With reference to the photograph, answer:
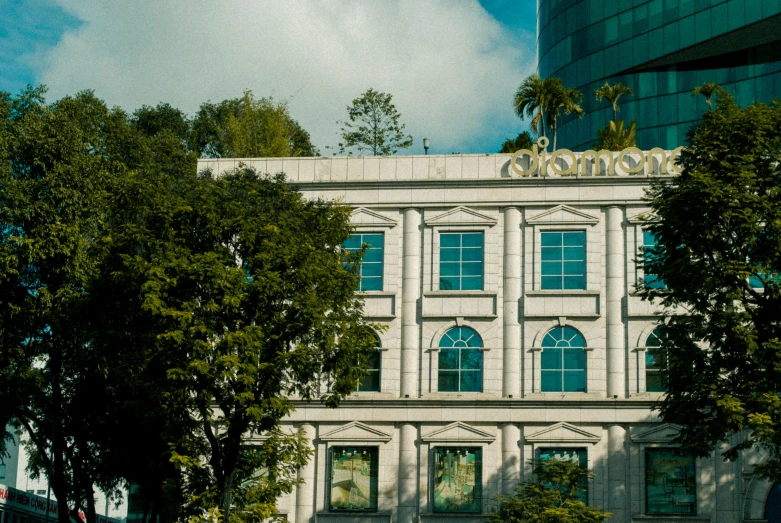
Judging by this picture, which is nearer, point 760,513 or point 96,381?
point 760,513

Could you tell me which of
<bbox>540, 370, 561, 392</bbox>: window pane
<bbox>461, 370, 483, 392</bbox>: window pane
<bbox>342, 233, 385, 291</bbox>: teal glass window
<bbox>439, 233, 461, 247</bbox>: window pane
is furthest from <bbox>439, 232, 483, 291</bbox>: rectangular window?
<bbox>540, 370, 561, 392</bbox>: window pane

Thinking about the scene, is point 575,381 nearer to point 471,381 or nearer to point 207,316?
point 471,381

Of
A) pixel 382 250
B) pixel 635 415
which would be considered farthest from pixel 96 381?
pixel 635 415

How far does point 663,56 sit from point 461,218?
42.2 m

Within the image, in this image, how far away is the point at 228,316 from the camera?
3531 cm

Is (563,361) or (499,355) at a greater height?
(499,355)

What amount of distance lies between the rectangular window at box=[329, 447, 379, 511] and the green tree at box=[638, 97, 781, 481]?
1266 cm

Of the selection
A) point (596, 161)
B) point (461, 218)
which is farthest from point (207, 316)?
point (596, 161)

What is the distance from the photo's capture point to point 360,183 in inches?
Answer: 1780

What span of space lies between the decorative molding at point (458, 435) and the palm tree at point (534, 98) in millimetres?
19472

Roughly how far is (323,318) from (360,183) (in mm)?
11243

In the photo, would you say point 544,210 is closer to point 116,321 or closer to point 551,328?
point 551,328

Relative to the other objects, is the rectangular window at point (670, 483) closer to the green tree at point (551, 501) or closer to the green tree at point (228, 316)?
the green tree at point (551, 501)

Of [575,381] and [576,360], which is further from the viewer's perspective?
[576,360]
